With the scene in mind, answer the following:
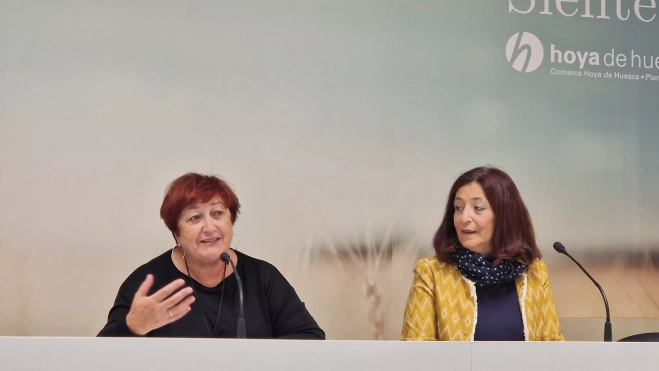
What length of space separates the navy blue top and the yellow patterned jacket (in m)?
0.02

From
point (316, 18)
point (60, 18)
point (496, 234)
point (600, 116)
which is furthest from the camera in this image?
point (600, 116)

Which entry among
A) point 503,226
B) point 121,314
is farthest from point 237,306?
point 503,226

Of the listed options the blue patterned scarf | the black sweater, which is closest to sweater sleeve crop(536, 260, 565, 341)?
the blue patterned scarf

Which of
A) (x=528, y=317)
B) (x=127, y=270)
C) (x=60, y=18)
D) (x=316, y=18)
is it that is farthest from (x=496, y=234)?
(x=60, y=18)

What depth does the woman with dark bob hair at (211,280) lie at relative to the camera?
2824 mm

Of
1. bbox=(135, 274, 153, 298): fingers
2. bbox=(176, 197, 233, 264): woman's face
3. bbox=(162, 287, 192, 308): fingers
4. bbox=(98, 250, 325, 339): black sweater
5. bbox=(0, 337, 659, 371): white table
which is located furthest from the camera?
bbox=(176, 197, 233, 264): woman's face

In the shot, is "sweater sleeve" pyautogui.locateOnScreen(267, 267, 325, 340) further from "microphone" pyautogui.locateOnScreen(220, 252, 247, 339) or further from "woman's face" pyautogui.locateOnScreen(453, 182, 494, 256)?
"woman's face" pyautogui.locateOnScreen(453, 182, 494, 256)

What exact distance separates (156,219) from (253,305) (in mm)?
906

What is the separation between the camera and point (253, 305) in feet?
9.50

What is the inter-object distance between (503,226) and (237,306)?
3.53ft

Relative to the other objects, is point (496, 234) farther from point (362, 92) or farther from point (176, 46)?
point (176, 46)

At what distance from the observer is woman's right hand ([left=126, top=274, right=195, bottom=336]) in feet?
8.35

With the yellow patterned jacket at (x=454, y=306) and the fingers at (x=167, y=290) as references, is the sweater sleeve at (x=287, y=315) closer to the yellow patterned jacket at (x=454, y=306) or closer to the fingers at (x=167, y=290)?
the yellow patterned jacket at (x=454, y=306)

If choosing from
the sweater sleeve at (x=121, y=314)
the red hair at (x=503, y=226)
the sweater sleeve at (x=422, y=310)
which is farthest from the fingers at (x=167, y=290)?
the red hair at (x=503, y=226)
